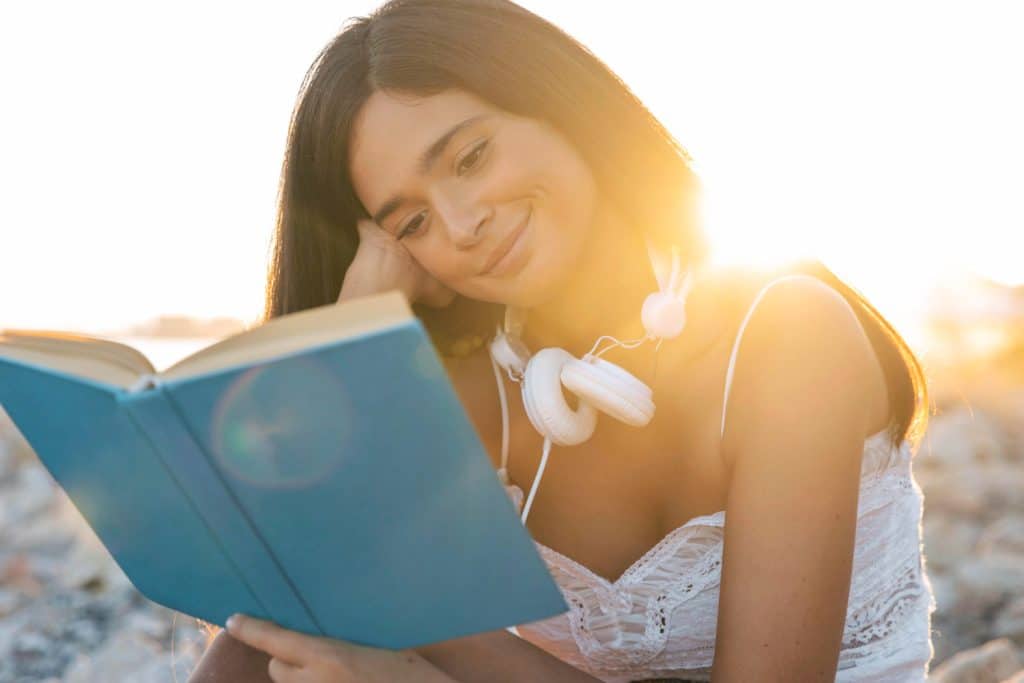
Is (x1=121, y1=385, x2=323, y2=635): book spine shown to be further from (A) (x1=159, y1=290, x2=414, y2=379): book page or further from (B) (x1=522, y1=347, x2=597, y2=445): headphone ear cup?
(B) (x1=522, y1=347, x2=597, y2=445): headphone ear cup

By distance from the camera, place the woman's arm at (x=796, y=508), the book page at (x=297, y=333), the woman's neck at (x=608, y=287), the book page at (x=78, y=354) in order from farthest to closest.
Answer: the woman's neck at (x=608, y=287)
the woman's arm at (x=796, y=508)
the book page at (x=78, y=354)
the book page at (x=297, y=333)

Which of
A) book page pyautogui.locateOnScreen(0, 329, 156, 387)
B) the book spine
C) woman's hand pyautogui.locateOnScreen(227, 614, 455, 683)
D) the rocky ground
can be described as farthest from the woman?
the rocky ground

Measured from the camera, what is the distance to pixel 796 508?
1.68m

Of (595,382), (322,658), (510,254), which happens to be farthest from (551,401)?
(322,658)

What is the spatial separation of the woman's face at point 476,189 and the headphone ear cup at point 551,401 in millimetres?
287

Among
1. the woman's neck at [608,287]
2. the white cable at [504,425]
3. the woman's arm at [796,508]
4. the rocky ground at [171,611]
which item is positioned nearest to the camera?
the woman's arm at [796,508]

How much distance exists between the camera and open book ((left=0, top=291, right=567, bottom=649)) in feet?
3.66

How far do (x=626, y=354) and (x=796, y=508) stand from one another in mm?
717

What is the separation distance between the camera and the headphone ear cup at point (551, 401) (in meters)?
1.96

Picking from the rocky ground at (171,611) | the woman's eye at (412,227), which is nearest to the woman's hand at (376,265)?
the woman's eye at (412,227)

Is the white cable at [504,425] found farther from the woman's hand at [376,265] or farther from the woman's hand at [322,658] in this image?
the woman's hand at [322,658]

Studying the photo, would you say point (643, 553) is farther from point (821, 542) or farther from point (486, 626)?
point (486, 626)

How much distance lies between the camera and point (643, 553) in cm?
227

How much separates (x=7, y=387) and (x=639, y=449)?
1362 mm
